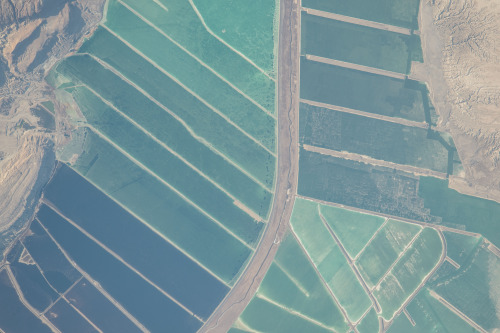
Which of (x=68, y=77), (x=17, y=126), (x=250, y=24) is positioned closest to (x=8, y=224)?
(x=17, y=126)

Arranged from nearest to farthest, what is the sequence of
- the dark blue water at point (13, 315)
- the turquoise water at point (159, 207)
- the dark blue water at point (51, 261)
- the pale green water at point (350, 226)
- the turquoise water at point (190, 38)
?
the dark blue water at point (13, 315)
the dark blue water at point (51, 261)
the turquoise water at point (159, 207)
the turquoise water at point (190, 38)
the pale green water at point (350, 226)

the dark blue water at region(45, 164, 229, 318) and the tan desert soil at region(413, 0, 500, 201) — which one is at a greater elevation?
the tan desert soil at region(413, 0, 500, 201)

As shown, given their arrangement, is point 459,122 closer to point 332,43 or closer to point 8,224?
point 332,43

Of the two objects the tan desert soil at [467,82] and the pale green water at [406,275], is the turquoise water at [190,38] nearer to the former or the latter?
the tan desert soil at [467,82]

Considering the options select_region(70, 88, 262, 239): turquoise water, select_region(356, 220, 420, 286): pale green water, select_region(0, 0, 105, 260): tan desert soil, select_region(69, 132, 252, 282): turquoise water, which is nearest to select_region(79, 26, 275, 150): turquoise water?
select_region(0, 0, 105, 260): tan desert soil

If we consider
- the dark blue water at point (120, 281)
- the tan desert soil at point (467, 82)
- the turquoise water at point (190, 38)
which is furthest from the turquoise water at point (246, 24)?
the dark blue water at point (120, 281)

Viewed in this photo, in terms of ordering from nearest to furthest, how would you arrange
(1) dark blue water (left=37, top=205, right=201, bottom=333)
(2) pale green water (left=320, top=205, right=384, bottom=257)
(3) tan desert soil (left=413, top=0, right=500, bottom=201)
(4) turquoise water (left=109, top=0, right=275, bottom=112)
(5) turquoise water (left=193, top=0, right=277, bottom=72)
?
(1) dark blue water (left=37, top=205, right=201, bottom=333), (4) turquoise water (left=109, top=0, right=275, bottom=112), (2) pale green water (left=320, top=205, right=384, bottom=257), (5) turquoise water (left=193, top=0, right=277, bottom=72), (3) tan desert soil (left=413, top=0, right=500, bottom=201)

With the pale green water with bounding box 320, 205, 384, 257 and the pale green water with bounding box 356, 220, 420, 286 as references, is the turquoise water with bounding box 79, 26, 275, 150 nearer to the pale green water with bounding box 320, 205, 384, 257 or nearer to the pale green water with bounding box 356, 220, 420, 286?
the pale green water with bounding box 320, 205, 384, 257
